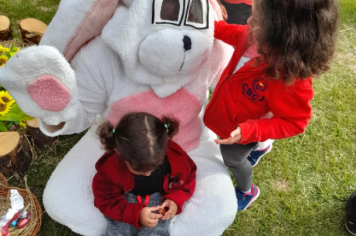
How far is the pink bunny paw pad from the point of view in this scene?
1137mm

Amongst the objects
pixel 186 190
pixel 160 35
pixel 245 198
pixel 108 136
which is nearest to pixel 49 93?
pixel 108 136

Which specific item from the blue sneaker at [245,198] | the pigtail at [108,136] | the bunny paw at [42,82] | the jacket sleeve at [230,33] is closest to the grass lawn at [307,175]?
the blue sneaker at [245,198]

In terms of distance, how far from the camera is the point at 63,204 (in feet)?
4.82

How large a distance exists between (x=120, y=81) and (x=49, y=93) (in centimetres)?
32

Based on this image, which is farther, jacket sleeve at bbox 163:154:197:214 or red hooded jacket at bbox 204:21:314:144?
jacket sleeve at bbox 163:154:197:214

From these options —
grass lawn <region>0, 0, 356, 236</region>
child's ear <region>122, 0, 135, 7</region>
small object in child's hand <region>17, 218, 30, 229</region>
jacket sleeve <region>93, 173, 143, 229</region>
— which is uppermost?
child's ear <region>122, 0, 135, 7</region>

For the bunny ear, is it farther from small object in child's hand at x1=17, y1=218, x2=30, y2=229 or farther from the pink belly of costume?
small object in child's hand at x1=17, y1=218, x2=30, y2=229

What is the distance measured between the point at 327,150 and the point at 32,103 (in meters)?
1.71

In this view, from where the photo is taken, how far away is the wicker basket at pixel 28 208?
155cm

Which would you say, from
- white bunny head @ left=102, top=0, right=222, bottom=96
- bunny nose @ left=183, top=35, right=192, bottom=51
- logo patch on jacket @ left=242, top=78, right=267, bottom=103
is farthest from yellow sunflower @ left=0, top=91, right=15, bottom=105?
logo patch on jacket @ left=242, top=78, right=267, bottom=103

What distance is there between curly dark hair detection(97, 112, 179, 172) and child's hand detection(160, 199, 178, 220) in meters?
0.21

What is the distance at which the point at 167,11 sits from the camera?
48.4 inches

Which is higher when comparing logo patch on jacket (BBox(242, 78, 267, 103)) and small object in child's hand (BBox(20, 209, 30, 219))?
logo patch on jacket (BBox(242, 78, 267, 103))

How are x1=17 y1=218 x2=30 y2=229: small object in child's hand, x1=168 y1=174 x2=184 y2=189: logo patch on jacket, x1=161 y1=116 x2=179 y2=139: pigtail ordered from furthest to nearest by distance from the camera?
x1=17 y1=218 x2=30 y2=229: small object in child's hand
x1=168 y1=174 x2=184 y2=189: logo patch on jacket
x1=161 y1=116 x2=179 y2=139: pigtail
